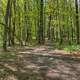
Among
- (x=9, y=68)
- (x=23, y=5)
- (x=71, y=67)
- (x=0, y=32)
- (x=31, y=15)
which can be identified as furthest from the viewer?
(x=23, y=5)

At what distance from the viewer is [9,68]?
32.3ft

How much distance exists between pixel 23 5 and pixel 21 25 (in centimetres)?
330

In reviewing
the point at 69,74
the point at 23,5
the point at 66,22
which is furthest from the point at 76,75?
the point at 23,5

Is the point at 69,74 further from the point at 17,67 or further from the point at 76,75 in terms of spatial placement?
the point at 17,67

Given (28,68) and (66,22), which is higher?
(66,22)

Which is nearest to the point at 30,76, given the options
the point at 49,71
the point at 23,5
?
the point at 49,71

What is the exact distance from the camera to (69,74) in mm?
9320

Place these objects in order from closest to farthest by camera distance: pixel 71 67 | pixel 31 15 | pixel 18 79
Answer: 1. pixel 18 79
2. pixel 71 67
3. pixel 31 15

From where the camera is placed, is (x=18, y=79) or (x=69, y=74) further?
(x=69, y=74)

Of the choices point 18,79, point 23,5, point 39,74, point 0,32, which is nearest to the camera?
point 18,79

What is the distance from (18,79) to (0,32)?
882 inches

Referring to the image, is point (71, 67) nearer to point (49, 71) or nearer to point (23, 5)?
point (49, 71)

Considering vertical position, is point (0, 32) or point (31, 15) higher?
point (31, 15)

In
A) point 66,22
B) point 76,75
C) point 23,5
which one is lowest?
point 76,75
